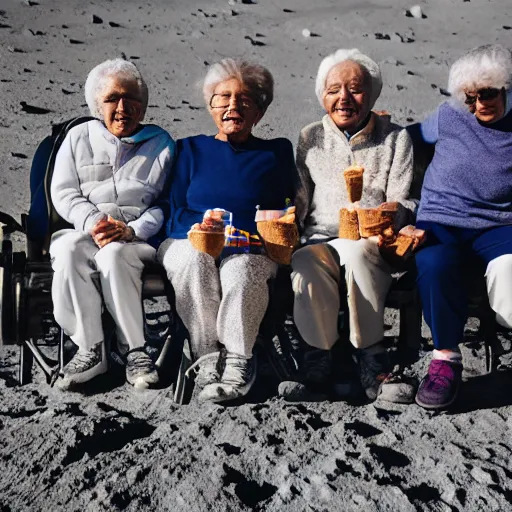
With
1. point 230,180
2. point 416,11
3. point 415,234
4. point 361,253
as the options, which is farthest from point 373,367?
point 416,11

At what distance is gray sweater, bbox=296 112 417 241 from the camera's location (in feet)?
12.0

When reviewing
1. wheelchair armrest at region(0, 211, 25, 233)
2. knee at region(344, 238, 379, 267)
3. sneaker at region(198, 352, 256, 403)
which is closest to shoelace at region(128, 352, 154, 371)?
sneaker at region(198, 352, 256, 403)

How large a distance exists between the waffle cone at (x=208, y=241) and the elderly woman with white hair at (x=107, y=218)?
0.32 meters

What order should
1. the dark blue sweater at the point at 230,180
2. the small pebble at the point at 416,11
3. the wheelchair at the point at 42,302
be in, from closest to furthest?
the wheelchair at the point at 42,302, the dark blue sweater at the point at 230,180, the small pebble at the point at 416,11

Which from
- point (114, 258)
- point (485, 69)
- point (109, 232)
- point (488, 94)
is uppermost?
point (485, 69)

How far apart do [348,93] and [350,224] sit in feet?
2.33

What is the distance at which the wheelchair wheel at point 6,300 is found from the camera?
137 inches

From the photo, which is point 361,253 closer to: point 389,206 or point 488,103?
point 389,206

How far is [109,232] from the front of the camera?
351 cm

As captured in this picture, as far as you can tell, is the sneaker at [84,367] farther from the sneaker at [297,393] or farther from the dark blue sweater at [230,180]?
the sneaker at [297,393]

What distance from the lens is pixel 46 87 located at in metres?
9.69

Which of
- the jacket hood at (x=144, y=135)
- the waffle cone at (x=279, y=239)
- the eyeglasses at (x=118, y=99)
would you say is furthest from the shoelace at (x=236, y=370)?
the eyeglasses at (x=118, y=99)

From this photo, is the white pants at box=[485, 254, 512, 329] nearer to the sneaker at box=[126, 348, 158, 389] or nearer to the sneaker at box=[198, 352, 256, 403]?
the sneaker at box=[198, 352, 256, 403]

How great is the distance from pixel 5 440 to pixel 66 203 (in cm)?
124
